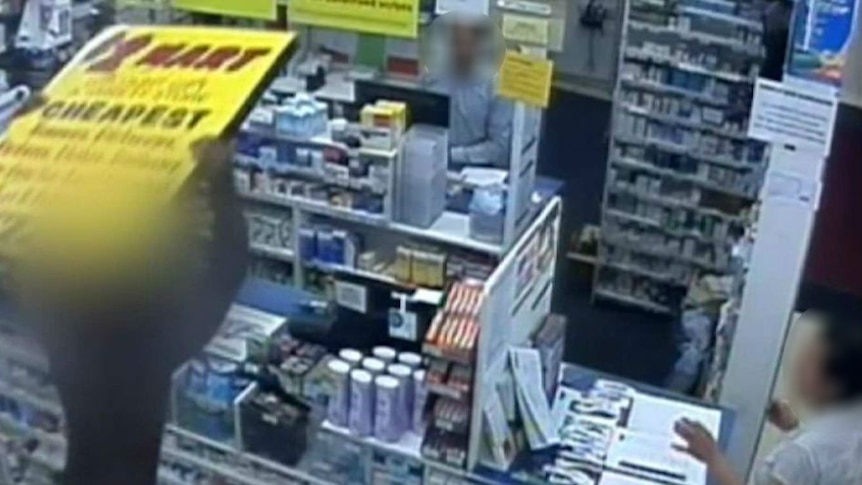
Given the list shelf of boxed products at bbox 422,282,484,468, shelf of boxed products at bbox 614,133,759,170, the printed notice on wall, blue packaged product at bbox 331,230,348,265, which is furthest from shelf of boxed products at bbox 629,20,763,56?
shelf of boxed products at bbox 422,282,484,468

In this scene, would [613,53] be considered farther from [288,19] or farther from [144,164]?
[144,164]

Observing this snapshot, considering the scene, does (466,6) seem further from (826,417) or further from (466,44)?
(826,417)

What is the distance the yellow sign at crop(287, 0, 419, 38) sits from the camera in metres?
3.54

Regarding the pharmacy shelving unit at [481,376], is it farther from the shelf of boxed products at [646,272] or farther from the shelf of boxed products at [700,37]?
the shelf of boxed products at [646,272]

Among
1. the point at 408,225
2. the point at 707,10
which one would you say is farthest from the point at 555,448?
the point at 707,10

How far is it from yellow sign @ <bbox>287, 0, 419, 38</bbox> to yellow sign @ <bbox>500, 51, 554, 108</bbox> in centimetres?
30

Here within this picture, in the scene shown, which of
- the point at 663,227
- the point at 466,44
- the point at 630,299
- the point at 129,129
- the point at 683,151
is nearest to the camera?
the point at 129,129

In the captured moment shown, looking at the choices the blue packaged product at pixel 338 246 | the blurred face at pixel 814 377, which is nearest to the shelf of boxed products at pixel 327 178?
the blue packaged product at pixel 338 246

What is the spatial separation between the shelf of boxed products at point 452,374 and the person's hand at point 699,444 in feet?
2.22

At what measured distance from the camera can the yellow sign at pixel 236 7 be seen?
3.62 metres

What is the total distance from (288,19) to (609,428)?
5.86ft

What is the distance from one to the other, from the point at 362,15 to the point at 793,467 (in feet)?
6.09

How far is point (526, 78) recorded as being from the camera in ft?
12.1

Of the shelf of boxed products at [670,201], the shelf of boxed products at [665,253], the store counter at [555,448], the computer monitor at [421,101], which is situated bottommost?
the shelf of boxed products at [665,253]
